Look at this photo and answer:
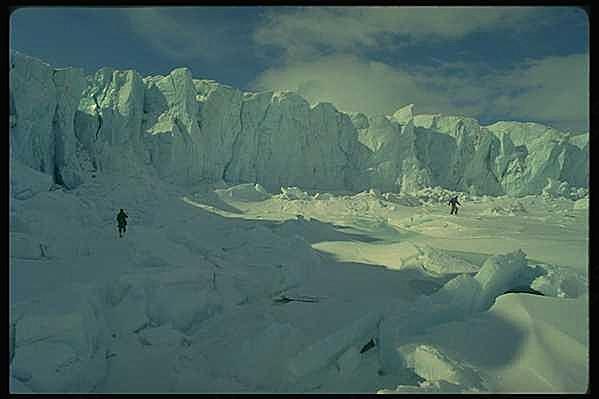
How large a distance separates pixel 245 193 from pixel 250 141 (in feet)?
16.8

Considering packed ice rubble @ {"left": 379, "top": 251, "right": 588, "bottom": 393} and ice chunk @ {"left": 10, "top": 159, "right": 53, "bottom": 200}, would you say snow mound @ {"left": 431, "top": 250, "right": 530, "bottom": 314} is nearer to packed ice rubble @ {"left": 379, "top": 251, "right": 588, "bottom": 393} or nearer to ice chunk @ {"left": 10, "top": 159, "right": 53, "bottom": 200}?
packed ice rubble @ {"left": 379, "top": 251, "right": 588, "bottom": 393}

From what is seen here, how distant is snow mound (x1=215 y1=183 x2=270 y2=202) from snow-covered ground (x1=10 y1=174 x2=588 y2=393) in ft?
35.5

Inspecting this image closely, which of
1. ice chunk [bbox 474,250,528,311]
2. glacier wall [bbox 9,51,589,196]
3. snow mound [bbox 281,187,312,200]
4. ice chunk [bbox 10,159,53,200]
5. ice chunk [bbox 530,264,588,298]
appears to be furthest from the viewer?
snow mound [bbox 281,187,312,200]

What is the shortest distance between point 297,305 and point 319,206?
38.8 ft

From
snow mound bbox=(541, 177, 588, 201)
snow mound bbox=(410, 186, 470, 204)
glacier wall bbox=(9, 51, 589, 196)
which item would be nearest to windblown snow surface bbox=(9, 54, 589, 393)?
glacier wall bbox=(9, 51, 589, 196)

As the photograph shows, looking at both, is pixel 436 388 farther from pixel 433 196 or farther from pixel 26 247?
pixel 433 196

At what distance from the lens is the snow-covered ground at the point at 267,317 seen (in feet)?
8.21

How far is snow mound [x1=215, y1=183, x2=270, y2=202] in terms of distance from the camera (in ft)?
57.3

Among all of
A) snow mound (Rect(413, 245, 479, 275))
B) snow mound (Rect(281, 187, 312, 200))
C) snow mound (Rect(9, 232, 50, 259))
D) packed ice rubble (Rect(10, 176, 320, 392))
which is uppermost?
snow mound (Rect(9, 232, 50, 259))

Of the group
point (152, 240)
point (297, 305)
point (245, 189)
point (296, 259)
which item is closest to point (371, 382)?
point (297, 305)

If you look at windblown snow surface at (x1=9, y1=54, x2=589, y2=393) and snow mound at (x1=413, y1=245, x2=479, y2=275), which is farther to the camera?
snow mound at (x1=413, y1=245, x2=479, y2=275)

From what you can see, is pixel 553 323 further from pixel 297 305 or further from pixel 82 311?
pixel 82 311

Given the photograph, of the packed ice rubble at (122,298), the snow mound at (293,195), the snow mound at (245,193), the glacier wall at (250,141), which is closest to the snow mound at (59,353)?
the packed ice rubble at (122,298)
